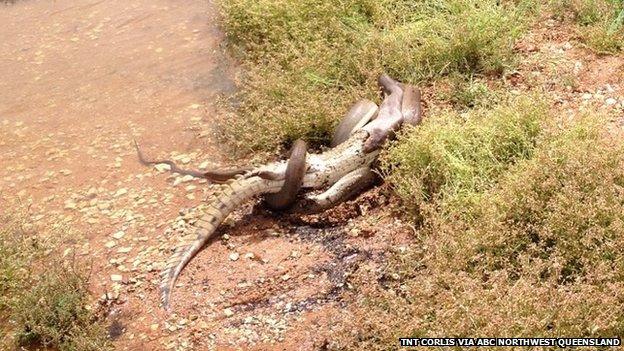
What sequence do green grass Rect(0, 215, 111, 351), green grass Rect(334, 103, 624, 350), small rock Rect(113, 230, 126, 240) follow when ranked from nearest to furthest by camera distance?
1. green grass Rect(334, 103, 624, 350)
2. green grass Rect(0, 215, 111, 351)
3. small rock Rect(113, 230, 126, 240)

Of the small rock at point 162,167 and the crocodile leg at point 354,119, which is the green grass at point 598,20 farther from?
the small rock at point 162,167

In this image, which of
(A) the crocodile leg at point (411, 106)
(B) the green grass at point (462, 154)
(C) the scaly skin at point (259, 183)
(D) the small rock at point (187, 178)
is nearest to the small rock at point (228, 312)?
(C) the scaly skin at point (259, 183)

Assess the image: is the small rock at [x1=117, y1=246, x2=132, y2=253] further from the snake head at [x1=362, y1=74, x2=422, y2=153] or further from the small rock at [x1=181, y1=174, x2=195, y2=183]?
the snake head at [x1=362, y1=74, x2=422, y2=153]

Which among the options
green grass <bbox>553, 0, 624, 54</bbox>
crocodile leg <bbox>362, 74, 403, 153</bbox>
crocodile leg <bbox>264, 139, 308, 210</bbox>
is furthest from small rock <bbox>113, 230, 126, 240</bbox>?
green grass <bbox>553, 0, 624, 54</bbox>

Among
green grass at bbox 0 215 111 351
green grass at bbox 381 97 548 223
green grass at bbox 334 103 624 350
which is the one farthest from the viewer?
green grass at bbox 381 97 548 223

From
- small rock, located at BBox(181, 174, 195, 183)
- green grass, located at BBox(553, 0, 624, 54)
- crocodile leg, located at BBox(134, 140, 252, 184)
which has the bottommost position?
small rock, located at BBox(181, 174, 195, 183)

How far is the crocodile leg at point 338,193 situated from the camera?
5250 mm

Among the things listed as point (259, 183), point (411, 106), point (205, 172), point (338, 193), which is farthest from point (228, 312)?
point (411, 106)

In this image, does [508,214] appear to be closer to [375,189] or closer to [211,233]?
[375,189]

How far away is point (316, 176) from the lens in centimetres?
531

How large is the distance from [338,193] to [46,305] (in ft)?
7.23

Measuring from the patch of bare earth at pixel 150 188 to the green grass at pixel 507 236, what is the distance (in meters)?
0.36

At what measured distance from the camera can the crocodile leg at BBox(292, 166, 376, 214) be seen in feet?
17.2

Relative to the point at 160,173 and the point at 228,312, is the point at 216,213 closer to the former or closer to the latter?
the point at 228,312
